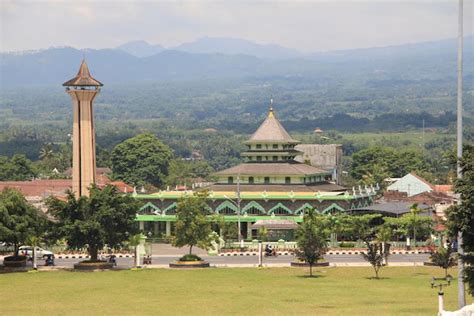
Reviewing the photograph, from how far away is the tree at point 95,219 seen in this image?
71.6 meters

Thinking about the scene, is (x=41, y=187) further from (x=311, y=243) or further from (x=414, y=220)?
(x=311, y=243)

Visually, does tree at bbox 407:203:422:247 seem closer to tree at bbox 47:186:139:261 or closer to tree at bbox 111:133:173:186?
tree at bbox 47:186:139:261

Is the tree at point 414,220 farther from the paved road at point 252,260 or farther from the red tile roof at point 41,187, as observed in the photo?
the red tile roof at point 41,187

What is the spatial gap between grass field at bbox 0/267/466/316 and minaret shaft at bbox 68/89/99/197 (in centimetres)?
2268

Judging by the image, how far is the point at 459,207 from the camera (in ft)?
136

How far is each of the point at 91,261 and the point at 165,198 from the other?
30.9m

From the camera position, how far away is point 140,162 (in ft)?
532

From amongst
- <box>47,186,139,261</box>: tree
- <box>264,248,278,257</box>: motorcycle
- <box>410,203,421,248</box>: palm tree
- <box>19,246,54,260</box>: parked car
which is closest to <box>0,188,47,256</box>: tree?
<box>47,186,139,261</box>: tree

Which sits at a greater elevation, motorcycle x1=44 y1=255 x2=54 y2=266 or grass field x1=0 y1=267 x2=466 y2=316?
motorcycle x1=44 y1=255 x2=54 y2=266

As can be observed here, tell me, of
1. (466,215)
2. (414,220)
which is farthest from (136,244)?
(466,215)

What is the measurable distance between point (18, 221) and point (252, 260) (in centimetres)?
1549

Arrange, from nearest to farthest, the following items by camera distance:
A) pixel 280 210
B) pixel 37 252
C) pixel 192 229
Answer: pixel 192 229
pixel 37 252
pixel 280 210

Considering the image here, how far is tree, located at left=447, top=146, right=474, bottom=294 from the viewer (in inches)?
1626

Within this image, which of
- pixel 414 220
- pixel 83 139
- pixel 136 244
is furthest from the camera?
pixel 83 139
